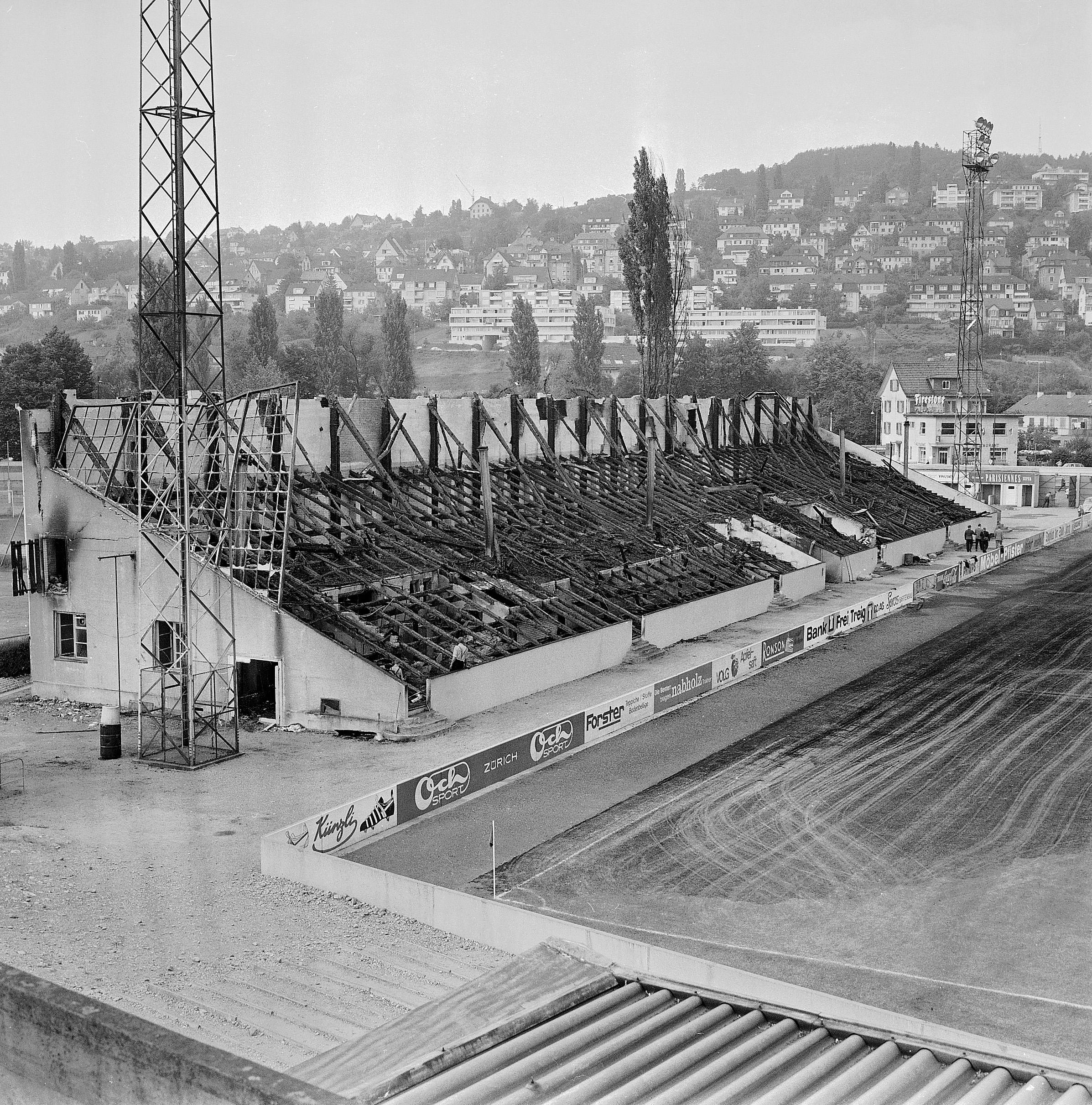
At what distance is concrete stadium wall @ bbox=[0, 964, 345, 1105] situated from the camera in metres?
12.0

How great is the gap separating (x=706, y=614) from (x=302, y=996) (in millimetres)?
28343

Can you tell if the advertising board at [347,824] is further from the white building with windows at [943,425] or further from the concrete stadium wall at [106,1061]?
the white building with windows at [943,425]

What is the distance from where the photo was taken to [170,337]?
222 ft

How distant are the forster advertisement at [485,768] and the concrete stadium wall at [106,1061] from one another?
35.6 feet

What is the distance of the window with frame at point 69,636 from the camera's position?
34812 mm

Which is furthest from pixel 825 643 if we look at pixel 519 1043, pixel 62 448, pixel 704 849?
pixel 519 1043

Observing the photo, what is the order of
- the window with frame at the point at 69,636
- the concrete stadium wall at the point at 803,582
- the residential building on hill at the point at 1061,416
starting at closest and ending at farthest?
the window with frame at the point at 69,636 < the concrete stadium wall at the point at 803,582 < the residential building on hill at the point at 1061,416

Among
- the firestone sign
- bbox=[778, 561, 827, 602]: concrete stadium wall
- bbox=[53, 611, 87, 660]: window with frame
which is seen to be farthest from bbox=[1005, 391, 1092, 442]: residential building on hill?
bbox=[53, 611, 87, 660]: window with frame

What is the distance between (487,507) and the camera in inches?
1635

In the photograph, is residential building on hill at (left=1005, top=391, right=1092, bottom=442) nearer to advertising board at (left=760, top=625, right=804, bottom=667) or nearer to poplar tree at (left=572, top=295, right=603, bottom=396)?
poplar tree at (left=572, top=295, right=603, bottom=396)

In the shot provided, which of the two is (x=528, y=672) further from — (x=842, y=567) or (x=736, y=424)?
(x=736, y=424)

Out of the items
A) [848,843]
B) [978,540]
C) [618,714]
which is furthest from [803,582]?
[848,843]

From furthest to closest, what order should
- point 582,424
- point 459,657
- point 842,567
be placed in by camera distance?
point 582,424 < point 842,567 < point 459,657

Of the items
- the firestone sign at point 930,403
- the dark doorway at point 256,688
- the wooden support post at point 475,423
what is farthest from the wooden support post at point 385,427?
the firestone sign at point 930,403
